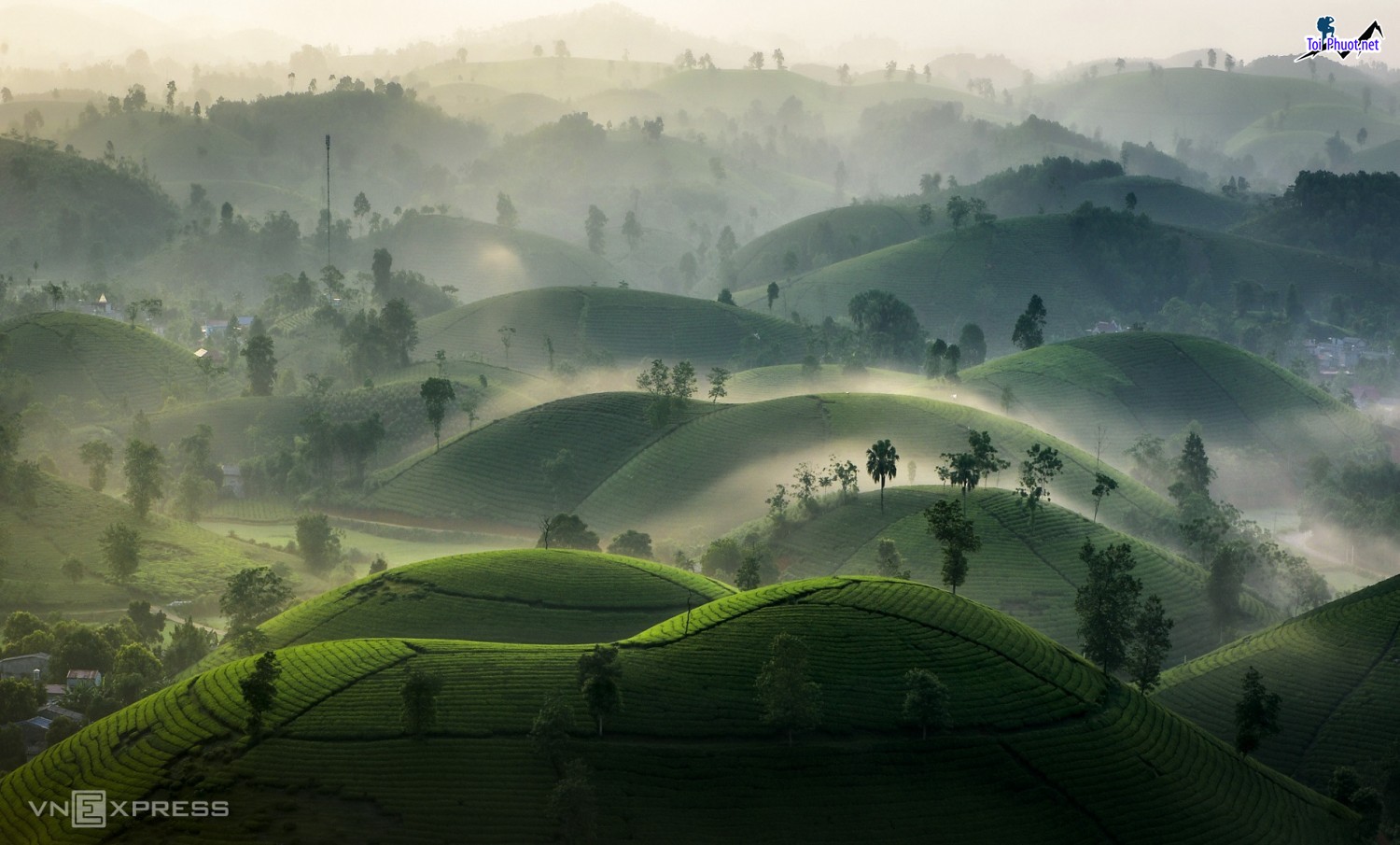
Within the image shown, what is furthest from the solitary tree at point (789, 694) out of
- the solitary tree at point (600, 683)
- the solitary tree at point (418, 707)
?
the solitary tree at point (418, 707)

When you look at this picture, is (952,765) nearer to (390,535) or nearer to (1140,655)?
(1140,655)

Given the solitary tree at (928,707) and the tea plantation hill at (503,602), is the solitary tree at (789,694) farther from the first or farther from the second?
the tea plantation hill at (503,602)

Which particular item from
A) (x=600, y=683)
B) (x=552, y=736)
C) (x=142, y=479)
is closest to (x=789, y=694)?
(x=600, y=683)

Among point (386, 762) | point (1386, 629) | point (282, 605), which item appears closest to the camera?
point (386, 762)

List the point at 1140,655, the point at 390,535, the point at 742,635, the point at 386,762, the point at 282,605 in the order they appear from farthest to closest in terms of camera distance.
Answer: the point at 390,535 → the point at 282,605 → the point at 1140,655 → the point at 742,635 → the point at 386,762

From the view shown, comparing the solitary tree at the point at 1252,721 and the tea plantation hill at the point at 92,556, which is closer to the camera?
the solitary tree at the point at 1252,721

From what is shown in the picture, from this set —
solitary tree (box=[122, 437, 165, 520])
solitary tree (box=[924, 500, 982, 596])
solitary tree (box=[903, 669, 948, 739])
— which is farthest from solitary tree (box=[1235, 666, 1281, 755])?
solitary tree (box=[122, 437, 165, 520])

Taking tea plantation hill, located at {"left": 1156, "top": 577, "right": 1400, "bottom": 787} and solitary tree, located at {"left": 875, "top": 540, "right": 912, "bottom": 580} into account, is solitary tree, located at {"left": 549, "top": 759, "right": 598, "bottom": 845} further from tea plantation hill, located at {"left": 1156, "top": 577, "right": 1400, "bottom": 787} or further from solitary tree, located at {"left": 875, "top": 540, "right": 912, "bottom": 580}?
solitary tree, located at {"left": 875, "top": 540, "right": 912, "bottom": 580}

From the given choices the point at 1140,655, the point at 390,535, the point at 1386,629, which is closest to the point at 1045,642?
the point at 1140,655
